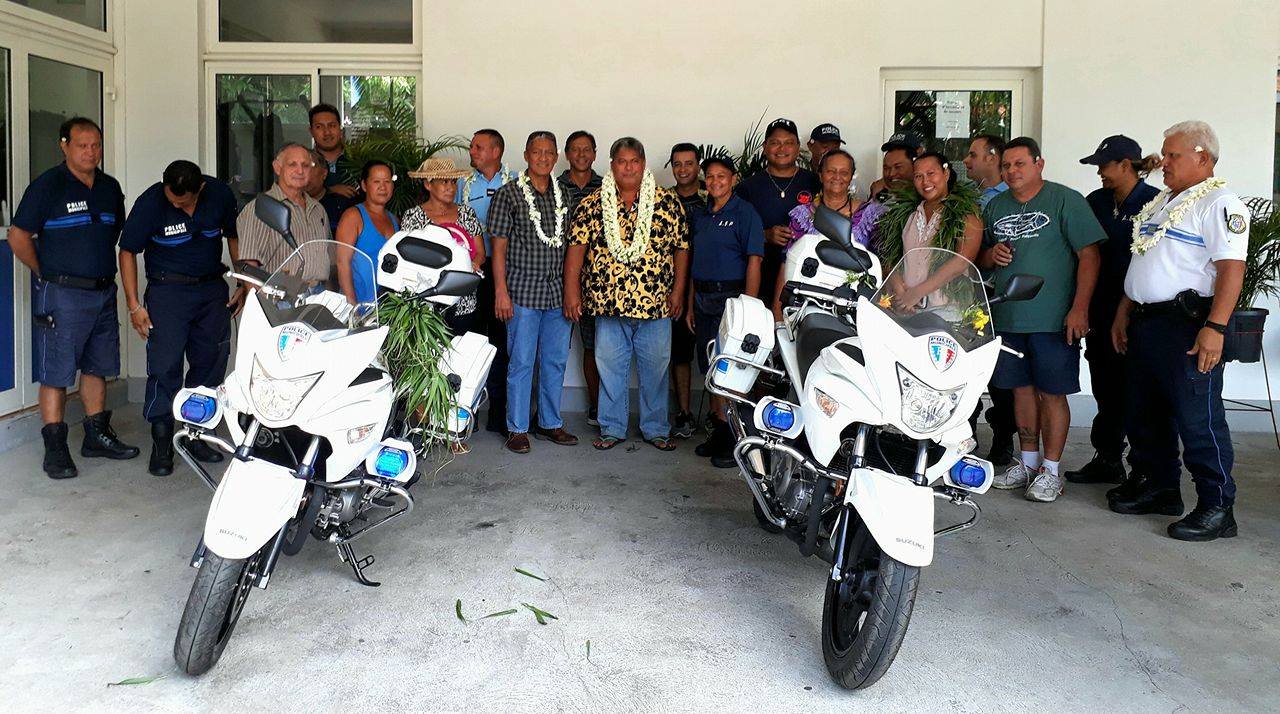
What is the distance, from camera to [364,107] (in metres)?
6.71

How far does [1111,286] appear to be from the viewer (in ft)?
16.1

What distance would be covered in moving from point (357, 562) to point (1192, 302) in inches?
131

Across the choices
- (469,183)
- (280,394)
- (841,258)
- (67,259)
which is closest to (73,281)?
(67,259)

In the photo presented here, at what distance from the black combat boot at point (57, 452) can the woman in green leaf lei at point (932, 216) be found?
3.94m

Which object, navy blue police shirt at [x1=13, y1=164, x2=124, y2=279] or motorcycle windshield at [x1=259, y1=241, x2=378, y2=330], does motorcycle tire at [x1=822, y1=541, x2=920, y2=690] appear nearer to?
motorcycle windshield at [x1=259, y1=241, x2=378, y2=330]

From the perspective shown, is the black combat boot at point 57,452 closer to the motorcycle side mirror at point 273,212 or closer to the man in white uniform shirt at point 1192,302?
the motorcycle side mirror at point 273,212

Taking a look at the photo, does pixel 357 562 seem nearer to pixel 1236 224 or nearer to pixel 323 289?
pixel 323 289

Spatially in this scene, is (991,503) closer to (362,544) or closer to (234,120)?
(362,544)

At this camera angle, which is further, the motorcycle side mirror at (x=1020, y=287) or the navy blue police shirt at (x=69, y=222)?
the navy blue police shirt at (x=69, y=222)

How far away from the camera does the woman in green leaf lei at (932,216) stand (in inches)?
185

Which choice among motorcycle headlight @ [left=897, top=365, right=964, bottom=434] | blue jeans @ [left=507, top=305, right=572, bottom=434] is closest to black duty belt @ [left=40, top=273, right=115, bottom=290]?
blue jeans @ [left=507, top=305, right=572, bottom=434]

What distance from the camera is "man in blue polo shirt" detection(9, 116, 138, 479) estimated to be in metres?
4.82

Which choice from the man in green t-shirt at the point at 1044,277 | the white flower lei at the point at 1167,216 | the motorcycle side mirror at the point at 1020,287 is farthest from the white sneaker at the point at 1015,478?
the motorcycle side mirror at the point at 1020,287

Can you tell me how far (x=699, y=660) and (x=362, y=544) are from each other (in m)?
1.56
